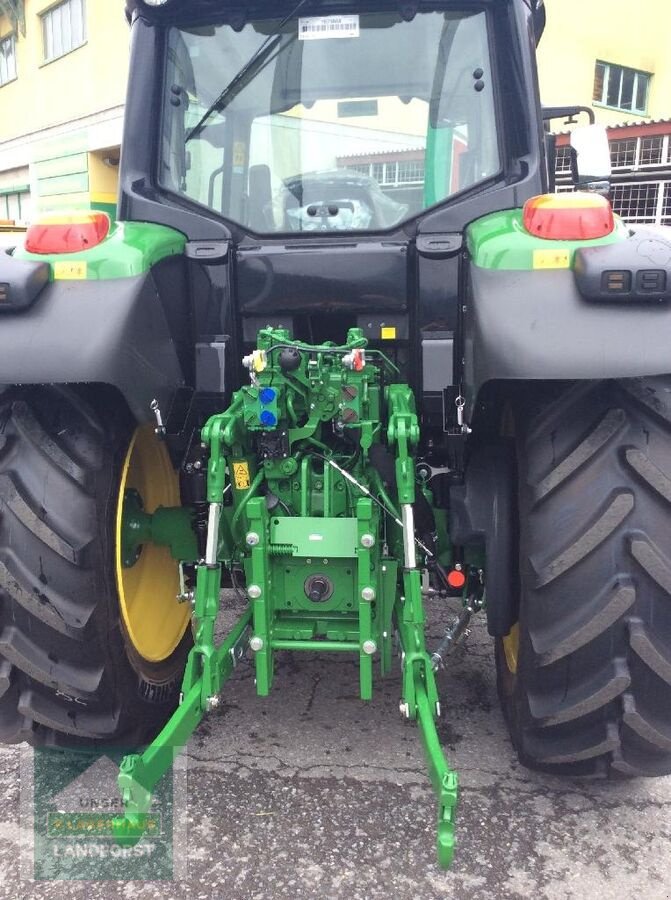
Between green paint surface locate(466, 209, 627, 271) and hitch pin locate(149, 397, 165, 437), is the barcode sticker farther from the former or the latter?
hitch pin locate(149, 397, 165, 437)

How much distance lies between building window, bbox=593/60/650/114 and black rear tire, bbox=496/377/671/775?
22.7 metres

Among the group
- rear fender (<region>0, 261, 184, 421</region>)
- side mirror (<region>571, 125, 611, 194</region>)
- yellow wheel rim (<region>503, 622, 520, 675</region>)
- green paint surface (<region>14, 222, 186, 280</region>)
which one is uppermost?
side mirror (<region>571, 125, 611, 194</region>)

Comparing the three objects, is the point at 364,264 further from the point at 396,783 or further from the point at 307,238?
the point at 396,783

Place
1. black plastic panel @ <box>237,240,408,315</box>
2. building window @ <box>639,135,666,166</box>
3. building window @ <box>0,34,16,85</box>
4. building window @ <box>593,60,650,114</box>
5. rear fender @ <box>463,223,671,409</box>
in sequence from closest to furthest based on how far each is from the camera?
rear fender @ <box>463,223,671,409</box>
black plastic panel @ <box>237,240,408,315</box>
building window @ <box>639,135,666,166</box>
building window @ <box>593,60,650,114</box>
building window @ <box>0,34,16,85</box>

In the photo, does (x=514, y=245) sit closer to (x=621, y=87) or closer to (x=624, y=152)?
(x=624, y=152)

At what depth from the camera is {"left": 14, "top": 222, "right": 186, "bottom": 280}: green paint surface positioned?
2.19m

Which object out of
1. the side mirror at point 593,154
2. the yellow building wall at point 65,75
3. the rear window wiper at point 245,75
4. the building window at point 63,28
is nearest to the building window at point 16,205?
the yellow building wall at point 65,75

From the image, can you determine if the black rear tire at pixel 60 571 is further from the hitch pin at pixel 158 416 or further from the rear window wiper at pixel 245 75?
the rear window wiper at pixel 245 75

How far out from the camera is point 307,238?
104 inches

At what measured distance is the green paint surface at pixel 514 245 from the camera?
2.07 metres

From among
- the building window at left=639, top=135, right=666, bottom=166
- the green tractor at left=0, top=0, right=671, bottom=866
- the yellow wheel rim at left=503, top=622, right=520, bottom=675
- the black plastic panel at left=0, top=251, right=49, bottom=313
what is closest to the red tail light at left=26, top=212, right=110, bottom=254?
the green tractor at left=0, top=0, right=671, bottom=866

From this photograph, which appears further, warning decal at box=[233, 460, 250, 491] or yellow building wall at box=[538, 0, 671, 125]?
yellow building wall at box=[538, 0, 671, 125]

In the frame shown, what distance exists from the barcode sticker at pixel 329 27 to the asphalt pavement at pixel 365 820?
230 centimetres

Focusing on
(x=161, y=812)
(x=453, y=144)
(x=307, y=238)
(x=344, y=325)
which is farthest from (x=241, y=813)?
(x=453, y=144)
